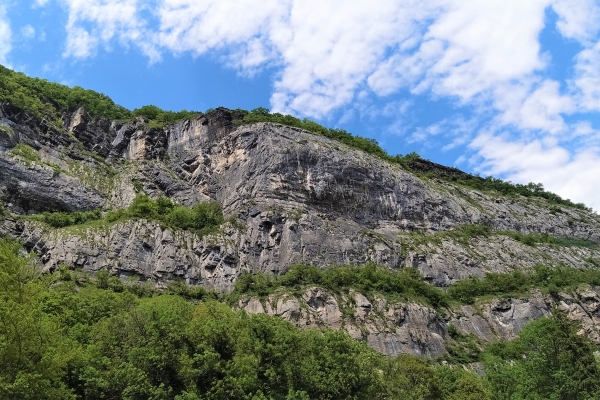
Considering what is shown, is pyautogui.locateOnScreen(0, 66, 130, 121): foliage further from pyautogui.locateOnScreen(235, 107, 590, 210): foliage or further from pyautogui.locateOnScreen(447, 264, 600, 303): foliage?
pyautogui.locateOnScreen(447, 264, 600, 303): foliage

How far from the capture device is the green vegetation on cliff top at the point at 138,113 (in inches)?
2879

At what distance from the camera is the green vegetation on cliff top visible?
7312cm

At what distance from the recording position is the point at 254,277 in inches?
2073

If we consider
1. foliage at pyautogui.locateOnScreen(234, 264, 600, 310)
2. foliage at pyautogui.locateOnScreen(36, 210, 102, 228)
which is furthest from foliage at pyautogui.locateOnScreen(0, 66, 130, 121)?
foliage at pyautogui.locateOnScreen(234, 264, 600, 310)

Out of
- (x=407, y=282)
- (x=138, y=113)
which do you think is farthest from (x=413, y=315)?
(x=138, y=113)

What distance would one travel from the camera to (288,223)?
5869cm

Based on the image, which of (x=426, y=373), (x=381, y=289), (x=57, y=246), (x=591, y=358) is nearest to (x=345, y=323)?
(x=381, y=289)

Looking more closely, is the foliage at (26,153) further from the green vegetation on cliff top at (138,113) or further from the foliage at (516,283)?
the foliage at (516,283)

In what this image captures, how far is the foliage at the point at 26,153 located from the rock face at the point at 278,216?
31cm

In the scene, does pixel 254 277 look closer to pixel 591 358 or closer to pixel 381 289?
pixel 381 289

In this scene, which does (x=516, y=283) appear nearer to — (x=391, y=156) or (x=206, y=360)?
(x=391, y=156)

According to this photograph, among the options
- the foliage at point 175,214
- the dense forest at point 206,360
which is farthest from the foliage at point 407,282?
the dense forest at point 206,360

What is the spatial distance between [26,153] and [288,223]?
31.4 metres

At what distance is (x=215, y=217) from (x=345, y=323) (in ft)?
76.1
